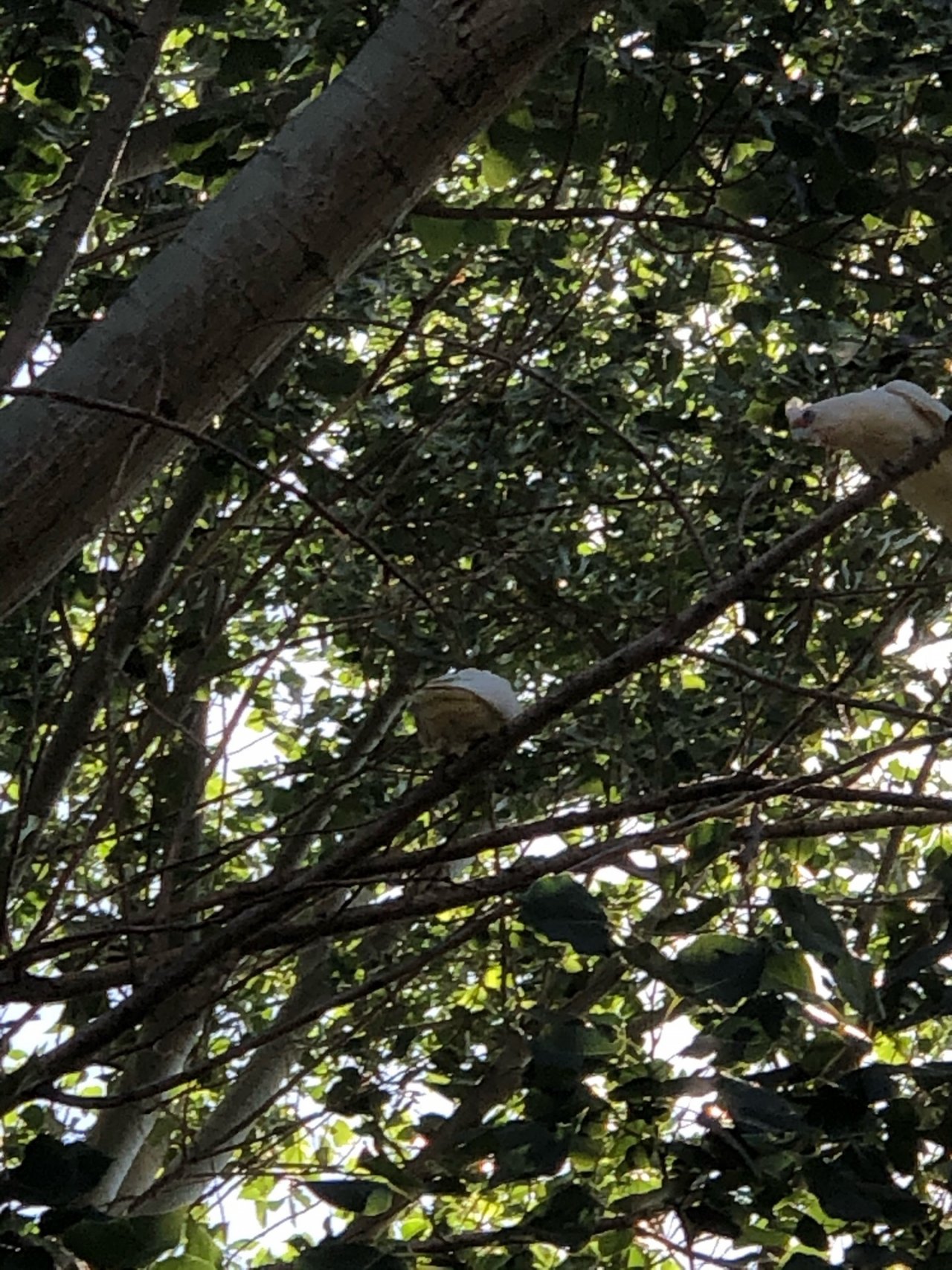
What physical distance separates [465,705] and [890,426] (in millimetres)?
655

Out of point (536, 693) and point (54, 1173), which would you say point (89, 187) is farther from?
point (536, 693)

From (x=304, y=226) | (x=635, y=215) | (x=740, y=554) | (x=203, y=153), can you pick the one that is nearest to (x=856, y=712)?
(x=740, y=554)

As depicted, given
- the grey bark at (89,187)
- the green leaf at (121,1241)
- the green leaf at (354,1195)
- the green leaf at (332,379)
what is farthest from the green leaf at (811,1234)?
the green leaf at (332,379)

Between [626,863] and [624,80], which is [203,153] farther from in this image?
[626,863]

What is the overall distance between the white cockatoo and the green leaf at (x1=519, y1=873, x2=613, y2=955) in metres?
0.94

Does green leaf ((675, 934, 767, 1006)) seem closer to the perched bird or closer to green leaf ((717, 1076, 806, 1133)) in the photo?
green leaf ((717, 1076, 806, 1133))

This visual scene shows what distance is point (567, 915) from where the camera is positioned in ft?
3.34

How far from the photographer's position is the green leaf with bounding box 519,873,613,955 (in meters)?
1.00

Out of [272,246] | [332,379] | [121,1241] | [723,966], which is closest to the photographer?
[121,1241]

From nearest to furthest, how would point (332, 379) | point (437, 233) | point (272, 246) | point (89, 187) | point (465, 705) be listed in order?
point (272, 246), point (89, 187), point (437, 233), point (465, 705), point (332, 379)

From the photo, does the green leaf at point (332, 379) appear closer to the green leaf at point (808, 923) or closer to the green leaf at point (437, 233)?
the green leaf at point (437, 233)

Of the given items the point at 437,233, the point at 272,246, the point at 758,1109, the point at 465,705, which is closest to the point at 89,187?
the point at 272,246

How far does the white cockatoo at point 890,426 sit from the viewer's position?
69.5 inches

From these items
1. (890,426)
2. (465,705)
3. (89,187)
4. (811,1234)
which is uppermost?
(89,187)
